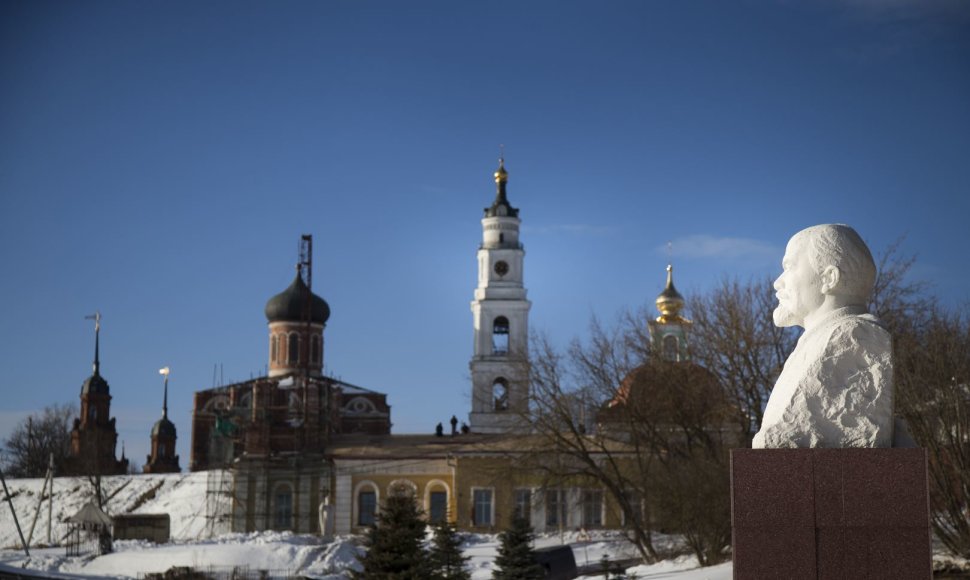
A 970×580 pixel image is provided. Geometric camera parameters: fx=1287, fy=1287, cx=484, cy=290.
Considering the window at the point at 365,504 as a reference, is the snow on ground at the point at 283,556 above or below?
below

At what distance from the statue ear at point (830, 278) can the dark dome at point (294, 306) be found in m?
54.4

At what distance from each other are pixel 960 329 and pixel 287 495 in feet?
94.1

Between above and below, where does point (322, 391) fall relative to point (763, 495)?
above

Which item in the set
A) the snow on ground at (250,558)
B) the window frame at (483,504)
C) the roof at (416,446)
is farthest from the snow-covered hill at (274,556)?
the roof at (416,446)

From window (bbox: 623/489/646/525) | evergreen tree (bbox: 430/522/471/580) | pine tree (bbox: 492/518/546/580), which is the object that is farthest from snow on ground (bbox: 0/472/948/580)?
evergreen tree (bbox: 430/522/471/580)

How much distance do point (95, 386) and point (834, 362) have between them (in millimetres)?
69324

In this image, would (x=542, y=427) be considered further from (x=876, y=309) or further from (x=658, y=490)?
(x=876, y=309)

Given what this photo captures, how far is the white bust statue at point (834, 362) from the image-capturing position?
7.39 metres

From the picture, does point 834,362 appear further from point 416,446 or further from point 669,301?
point 669,301

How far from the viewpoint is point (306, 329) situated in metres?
61.0

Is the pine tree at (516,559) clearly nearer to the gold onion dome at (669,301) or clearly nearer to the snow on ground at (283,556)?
the snow on ground at (283,556)

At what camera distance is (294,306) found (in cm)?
6109

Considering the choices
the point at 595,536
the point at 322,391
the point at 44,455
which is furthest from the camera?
the point at 44,455

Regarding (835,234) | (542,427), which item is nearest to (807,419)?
(835,234)
